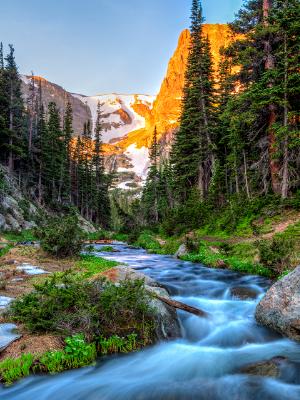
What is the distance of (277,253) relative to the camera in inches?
472

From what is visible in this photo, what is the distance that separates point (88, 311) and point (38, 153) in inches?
1797

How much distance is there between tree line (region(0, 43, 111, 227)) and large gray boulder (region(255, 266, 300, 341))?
3352 centimetres

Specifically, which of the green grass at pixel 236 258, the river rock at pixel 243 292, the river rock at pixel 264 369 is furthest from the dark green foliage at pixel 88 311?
the green grass at pixel 236 258

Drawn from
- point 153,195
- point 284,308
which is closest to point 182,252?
point 284,308

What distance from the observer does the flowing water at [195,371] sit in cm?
517

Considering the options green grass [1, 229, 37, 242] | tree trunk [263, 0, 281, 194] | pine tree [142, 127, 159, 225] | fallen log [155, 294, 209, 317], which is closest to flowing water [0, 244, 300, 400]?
fallen log [155, 294, 209, 317]

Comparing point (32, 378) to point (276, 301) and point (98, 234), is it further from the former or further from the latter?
point (98, 234)

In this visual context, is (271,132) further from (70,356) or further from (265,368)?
(70,356)

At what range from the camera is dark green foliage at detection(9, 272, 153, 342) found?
6.11 m

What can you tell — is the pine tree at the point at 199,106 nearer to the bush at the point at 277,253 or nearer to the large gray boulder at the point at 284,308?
the bush at the point at 277,253

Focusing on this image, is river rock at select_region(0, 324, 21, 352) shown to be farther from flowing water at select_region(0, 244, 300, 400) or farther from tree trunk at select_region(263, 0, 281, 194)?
tree trunk at select_region(263, 0, 281, 194)

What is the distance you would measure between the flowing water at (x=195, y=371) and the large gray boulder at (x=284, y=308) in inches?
8.3

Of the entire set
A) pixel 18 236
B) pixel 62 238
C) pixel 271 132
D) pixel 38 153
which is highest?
pixel 38 153

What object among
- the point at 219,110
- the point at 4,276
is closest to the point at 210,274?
the point at 4,276
